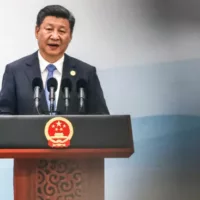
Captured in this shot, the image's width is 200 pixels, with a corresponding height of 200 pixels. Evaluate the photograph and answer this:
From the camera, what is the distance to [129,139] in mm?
1613

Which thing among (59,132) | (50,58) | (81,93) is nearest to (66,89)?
(81,93)

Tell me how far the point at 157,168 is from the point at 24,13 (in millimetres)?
949

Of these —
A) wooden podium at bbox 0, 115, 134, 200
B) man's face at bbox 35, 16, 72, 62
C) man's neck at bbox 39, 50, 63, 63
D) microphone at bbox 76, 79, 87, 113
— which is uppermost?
man's face at bbox 35, 16, 72, 62

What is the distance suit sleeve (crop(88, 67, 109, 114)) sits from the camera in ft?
6.84

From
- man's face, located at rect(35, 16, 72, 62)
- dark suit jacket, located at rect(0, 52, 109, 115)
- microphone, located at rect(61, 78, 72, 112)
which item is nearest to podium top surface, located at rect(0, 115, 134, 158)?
microphone, located at rect(61, 78, 72, 112)

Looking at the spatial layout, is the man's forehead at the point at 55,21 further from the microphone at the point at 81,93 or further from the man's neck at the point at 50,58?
the microphone at the point at 81,93

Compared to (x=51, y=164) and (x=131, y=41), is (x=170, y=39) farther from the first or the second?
(x=51, y=164)

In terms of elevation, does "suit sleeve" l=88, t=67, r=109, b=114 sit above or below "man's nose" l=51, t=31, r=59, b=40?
below

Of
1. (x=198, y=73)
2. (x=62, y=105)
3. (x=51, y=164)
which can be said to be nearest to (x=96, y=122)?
(x=51, y=164)

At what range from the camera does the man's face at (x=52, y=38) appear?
7.08 feet

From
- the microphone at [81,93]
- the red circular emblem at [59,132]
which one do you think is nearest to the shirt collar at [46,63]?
the microphone at [81,93]

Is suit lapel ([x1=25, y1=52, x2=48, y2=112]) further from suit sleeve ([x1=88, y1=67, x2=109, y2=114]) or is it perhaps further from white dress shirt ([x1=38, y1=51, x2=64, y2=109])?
suit sleeve ([x1=88, y1=67, x2=109, y2=114])

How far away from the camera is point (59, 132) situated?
1.61 meters

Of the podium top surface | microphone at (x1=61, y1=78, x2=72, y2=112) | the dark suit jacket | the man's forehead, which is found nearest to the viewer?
the podium top surface
